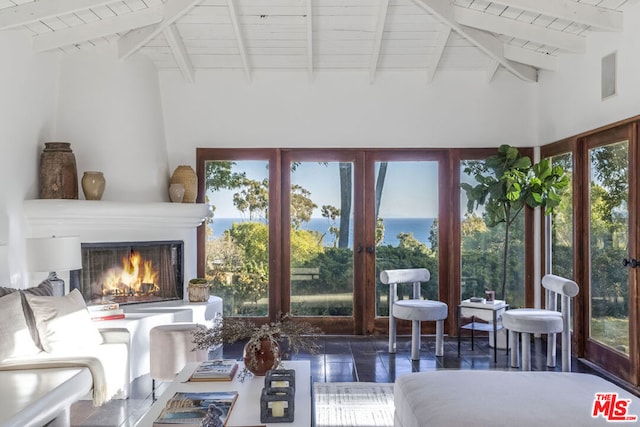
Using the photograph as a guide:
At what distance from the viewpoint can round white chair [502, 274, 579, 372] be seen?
4820 mm

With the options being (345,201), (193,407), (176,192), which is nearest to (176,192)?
(176,192)

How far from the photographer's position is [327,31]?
578cm

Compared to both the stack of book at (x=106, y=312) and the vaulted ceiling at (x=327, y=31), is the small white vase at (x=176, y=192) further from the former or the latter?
the stack of book at (x=106, y=312)

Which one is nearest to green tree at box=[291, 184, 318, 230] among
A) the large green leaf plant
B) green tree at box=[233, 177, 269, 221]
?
green tree at box=[233, 177, 269, 221]

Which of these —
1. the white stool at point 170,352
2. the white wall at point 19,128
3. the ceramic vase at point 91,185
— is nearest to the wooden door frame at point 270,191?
the ceramic vase at point 91,185

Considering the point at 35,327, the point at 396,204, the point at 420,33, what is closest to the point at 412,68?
the point at 420,33

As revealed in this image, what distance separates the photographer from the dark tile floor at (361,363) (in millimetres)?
4020

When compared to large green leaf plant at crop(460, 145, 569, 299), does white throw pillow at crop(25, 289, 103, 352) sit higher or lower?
lower

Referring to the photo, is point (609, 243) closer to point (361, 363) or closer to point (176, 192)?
point (361, 363)

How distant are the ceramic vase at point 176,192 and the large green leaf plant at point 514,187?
2951 mm

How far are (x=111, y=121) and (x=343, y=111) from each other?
2.46 metres

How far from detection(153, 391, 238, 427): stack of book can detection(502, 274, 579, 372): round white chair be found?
2.75 metres

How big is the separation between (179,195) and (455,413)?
4268 mm

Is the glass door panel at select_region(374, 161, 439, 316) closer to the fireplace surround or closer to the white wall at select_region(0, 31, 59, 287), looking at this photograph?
the fireplace surround
